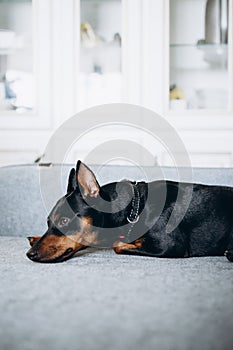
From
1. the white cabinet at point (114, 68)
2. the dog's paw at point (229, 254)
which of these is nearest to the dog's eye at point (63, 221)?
the dog's paw at point (229, 254)

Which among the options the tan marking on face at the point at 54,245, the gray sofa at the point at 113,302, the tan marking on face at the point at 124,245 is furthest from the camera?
the tan marking on face at the point at 124,245

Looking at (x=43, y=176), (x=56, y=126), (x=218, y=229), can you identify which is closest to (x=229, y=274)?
(x=218, y=229)

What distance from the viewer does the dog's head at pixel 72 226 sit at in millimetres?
1431

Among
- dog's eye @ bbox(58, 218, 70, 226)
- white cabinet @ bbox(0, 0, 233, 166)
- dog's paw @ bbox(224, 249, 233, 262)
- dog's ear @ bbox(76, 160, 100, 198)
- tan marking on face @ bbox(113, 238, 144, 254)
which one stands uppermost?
white cabinet @ bbox(0, 0, 233, 166)

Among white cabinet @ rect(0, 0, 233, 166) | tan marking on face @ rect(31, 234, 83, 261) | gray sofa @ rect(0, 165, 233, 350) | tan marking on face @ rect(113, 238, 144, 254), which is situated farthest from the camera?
white cabinet @ rect(0, 0, 233, 166)

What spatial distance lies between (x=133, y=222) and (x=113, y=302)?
466mm

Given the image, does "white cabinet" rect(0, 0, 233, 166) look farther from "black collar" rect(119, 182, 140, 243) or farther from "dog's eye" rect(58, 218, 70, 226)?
"dog's eye" rect(58, 218, 70, 226)

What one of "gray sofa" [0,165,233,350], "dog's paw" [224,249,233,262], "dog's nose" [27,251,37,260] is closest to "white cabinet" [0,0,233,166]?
"gray sofa" [0,165,233,350]

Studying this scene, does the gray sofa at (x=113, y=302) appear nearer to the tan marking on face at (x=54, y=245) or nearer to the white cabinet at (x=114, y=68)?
the tan marking on face at (x=54, y=245)

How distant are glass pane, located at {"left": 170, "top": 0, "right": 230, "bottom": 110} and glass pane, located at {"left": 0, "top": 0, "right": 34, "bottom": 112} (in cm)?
65

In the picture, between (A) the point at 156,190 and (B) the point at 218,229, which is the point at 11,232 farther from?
(B) the point at 218,229

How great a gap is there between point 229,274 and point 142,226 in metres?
0.28

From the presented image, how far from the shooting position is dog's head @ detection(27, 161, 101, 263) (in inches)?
56.3

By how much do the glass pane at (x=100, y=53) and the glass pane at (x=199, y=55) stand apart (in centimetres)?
25
